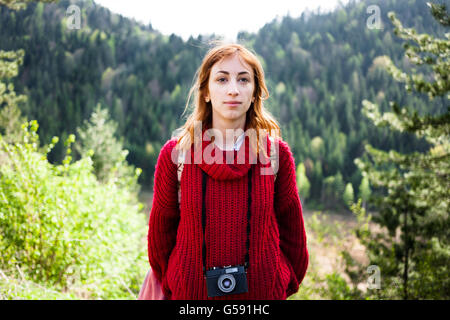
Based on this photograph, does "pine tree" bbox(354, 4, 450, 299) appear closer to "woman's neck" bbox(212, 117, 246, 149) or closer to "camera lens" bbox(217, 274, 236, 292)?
"woman's neck" bbox(212, 117, 246, 149)

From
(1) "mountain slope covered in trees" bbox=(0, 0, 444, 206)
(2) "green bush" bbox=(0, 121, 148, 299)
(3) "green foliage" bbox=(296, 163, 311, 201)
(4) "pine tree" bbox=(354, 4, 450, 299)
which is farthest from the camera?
(1) "mountain slope covered in trees" bbox=(0, 0, 444, 206)

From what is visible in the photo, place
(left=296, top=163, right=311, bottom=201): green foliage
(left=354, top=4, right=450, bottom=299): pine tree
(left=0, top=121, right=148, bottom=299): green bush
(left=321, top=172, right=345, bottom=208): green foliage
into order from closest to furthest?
(left=0, top=121, right=148, bottom=299): green bush, (left=354, top=4, right=450, bottom=299): pine tree, (left=296, top=163, right=311, bottom=201): green foliage, (left=321, top=172, right=345, bottom=208): green foliage

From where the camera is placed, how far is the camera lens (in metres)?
1.36

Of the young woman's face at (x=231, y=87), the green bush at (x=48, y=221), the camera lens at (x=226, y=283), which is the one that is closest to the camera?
the camera lens at (x=226, y=283)

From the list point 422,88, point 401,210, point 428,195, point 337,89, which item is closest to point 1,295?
point 422,88

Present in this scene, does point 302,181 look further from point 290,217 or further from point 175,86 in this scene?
point 290,217

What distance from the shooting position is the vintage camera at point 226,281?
1.36m

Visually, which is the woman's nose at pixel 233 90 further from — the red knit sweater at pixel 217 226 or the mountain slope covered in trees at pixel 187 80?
the mountain slope covered in trees at pixel 187 80

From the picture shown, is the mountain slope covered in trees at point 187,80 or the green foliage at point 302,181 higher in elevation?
the mountain slope covered in trees at point 187,80

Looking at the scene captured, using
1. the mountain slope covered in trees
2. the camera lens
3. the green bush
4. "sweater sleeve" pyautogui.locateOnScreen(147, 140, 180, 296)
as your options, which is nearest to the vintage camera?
the camera lens

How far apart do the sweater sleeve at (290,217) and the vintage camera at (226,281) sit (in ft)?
0.81

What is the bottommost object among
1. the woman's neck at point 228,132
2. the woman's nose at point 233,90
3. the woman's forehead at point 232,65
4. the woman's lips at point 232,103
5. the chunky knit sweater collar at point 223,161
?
the chunky knit sweater collar at point 223,161

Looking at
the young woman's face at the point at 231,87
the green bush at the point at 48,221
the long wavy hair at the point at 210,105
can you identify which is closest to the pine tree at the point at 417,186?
the green bush at the point at 48,221
